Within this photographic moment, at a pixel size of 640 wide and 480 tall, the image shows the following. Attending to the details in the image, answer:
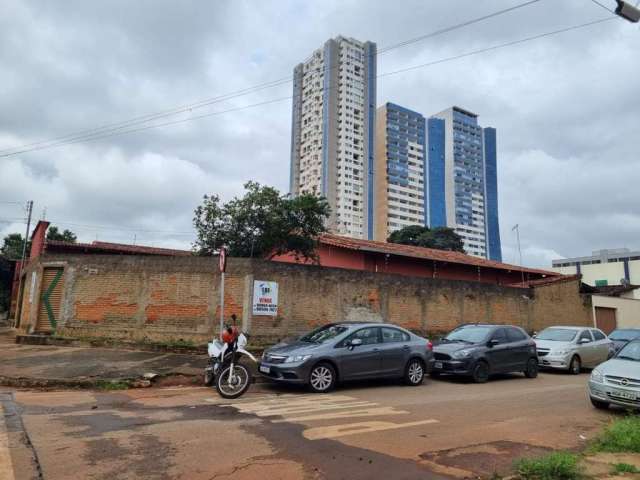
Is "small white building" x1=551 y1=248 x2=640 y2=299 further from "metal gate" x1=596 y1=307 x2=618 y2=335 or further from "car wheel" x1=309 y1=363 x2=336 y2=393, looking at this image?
"car wheel" x1=309 y1=363 x2=336 y2=393

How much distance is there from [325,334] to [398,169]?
288 feet

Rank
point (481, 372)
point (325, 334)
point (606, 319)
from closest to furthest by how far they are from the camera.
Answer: point (325, 334) → point (481, 372) → point (606, 319)

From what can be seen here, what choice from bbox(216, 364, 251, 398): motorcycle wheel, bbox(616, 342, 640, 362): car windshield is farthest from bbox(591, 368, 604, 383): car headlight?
bbox(216, 364, 251, 398): motorcycle wheel

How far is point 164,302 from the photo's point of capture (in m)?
15.5

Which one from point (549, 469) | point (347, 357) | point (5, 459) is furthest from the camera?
point (347, 357)

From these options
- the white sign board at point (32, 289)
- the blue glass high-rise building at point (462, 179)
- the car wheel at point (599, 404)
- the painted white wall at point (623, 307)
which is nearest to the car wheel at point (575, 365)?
the car wheel at point (599, 404)

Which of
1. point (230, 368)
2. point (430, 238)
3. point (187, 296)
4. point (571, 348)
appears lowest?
point (230, 368)

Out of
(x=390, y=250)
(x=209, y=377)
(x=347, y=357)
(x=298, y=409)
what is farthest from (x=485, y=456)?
(x=390, y=250)

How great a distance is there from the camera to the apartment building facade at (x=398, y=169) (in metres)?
93.7

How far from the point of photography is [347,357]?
1065 cm

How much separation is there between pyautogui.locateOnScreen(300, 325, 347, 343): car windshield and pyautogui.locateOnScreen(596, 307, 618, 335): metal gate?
2103 centimetres

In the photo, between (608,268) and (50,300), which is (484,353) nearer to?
(50,300)

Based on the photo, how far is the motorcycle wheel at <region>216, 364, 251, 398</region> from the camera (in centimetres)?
948

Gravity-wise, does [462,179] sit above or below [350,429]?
above
